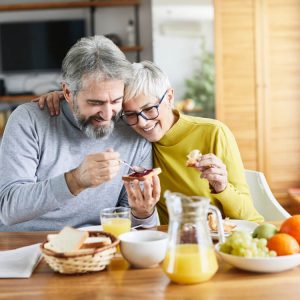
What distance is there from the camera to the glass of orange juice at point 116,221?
1.65 metres

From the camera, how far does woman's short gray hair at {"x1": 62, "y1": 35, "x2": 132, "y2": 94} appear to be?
2.03m

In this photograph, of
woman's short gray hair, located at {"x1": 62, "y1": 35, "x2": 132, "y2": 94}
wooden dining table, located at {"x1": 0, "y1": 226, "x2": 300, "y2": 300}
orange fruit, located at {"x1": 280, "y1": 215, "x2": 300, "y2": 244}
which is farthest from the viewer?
woman's short gray hair, located at {"x1": 62, "y1": 35, "x2": 132, "y2": 94}

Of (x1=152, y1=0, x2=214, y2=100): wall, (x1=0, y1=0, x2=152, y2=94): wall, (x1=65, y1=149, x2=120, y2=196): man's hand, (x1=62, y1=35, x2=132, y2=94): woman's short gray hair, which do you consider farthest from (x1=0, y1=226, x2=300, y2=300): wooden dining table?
(x1=0, y1=0, x2=152, y2=94): wall

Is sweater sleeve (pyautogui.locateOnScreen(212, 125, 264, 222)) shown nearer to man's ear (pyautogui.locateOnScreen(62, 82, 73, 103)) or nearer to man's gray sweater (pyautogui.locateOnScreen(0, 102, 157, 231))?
man's gray sweater (pyautogui.locateOnScreen(0, 102, 157, 231))

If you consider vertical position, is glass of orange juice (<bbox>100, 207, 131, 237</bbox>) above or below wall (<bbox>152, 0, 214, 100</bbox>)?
below

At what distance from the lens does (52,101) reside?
7.41 ft

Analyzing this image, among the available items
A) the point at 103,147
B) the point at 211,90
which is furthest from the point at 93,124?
the point at 211,90

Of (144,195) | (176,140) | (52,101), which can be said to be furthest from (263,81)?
(144,195)

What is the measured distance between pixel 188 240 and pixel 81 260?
0.29 m

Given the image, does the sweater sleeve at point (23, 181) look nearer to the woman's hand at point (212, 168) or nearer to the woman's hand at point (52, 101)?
the woman's hand at point (52, 101)

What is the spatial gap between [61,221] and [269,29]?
9.63 ft

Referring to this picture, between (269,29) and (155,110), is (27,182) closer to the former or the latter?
(155,110)

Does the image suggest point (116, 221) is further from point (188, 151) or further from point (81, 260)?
point (188, 151)

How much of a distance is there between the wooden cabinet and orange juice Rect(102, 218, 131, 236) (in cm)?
301
